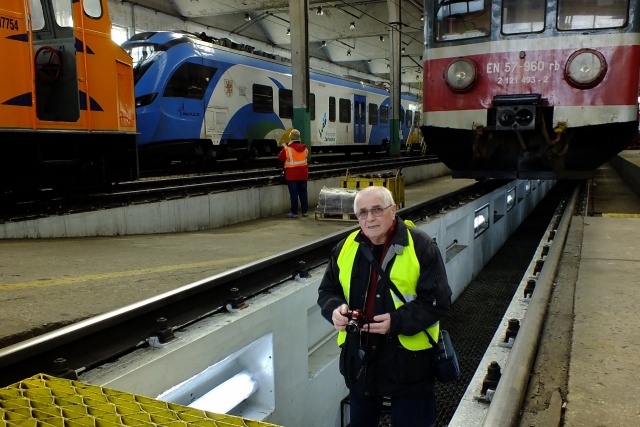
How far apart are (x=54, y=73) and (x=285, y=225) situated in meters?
3.99

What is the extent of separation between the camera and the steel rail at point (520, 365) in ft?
7.37

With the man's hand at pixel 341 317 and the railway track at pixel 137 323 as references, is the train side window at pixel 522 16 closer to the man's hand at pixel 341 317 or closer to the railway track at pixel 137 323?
the railway track at pixel 137 323

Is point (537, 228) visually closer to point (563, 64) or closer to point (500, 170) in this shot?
point (500, 170)

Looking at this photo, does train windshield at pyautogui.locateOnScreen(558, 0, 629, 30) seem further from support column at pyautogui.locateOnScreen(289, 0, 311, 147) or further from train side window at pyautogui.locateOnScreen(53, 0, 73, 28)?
support column at pyautogui.locateOnScreen(289, 0, 311, 147)

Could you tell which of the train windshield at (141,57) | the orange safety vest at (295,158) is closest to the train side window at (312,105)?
the train windshield at (141,57)

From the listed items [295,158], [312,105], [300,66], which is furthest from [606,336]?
[312,105]

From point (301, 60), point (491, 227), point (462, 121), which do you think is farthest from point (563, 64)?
point (301, 60)

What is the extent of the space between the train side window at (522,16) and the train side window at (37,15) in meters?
6.13

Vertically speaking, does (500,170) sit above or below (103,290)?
above

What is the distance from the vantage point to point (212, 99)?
44.3 ft

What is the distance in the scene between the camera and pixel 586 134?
7516mm

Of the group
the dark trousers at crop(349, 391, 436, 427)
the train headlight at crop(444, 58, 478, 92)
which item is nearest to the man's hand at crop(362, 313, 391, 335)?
the dark trousers at crop(349, 391, 436, 427)

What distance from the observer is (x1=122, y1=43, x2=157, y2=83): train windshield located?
11873mm

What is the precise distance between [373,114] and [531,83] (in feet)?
52.4
